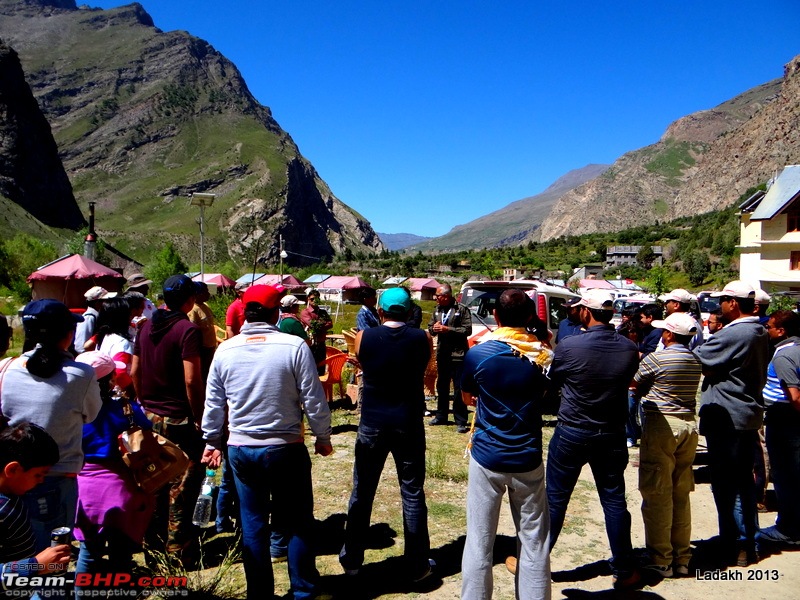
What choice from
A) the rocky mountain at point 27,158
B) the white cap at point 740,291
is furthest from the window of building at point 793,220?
the rocky mountain at point 27,158

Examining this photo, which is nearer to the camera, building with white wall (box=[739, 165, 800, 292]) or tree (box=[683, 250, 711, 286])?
building with white wall (box=[739, 165, 800, 292])

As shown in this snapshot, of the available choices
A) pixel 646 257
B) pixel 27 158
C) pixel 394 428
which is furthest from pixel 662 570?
pixel 27 158

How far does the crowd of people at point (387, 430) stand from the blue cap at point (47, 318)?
1cm

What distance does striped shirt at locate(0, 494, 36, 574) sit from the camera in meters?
2.28

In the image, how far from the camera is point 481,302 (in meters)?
9.77

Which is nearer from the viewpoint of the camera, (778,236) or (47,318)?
(47,318)

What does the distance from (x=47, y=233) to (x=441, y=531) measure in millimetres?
88249

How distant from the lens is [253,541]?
3213mm

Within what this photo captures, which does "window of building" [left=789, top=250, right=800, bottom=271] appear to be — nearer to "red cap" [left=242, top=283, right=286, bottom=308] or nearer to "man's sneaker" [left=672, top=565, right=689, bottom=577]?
"man's sneaker" [left=672, top=565, right=689, bottom=577]

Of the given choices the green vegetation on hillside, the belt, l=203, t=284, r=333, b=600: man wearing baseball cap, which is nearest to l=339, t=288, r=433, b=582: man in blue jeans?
l=203, t=284, r=333, b=600: man wearing baseball cap

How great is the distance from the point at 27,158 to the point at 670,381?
379ft

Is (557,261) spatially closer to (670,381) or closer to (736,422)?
(736,422)

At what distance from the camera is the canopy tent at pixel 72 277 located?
1923 centimetres

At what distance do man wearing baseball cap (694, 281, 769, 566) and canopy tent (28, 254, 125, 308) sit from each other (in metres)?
18.5
